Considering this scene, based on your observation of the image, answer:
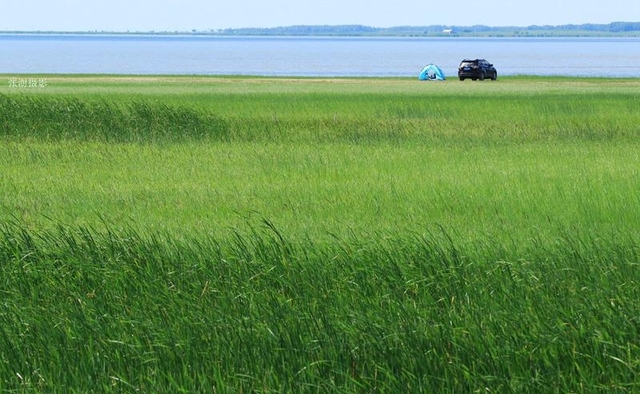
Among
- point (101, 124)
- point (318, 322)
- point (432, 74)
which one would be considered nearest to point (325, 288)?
point (318, 322)

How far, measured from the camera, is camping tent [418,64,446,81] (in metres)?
79.1

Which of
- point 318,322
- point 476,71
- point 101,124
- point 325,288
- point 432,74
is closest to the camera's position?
point 318,322

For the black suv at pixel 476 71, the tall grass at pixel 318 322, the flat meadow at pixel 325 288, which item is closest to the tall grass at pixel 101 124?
the flat meadow at pixel 325 288

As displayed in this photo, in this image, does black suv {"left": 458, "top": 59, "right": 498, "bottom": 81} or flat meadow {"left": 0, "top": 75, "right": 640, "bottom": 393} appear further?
black suv {"left": 458, "top": 59, "right": 498, "bottom": 81}

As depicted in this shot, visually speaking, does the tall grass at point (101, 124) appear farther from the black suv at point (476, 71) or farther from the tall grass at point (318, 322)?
the black suv at point (476, 71)

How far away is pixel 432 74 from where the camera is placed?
80125 mm

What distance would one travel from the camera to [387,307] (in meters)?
10.5

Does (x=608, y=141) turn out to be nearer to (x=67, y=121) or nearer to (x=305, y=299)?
(x=67, y=121)

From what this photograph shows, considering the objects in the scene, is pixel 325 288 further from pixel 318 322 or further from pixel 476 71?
pixel 476 71

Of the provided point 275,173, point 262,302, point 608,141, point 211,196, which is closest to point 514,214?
point 211,196

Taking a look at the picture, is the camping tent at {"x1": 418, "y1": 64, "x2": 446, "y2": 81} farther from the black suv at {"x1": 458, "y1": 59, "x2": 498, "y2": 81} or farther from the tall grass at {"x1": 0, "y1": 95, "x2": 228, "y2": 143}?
the tall grass at {"x1": 0, "y1": 95, "x2": 228, "y2": 143}

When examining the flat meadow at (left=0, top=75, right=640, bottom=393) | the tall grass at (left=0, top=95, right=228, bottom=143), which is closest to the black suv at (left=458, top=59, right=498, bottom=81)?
the tall grass at (left=0, top=95, right=228, bottom=143)

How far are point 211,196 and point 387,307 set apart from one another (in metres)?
9.53

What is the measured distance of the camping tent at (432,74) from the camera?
79.1m
